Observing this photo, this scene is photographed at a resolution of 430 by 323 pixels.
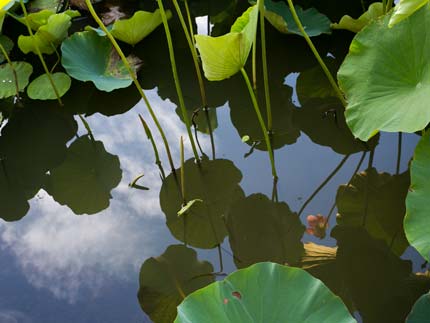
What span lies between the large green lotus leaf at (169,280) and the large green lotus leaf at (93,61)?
0.71 metres

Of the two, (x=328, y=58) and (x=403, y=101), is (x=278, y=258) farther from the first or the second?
(x=328, y=58)

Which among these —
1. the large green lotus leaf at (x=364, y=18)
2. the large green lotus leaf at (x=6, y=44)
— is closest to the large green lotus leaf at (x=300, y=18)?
the large green lotus leaf at (x=364, y=18)

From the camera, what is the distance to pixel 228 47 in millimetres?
1253

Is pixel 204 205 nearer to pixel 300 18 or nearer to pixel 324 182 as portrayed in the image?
pixel 324 182

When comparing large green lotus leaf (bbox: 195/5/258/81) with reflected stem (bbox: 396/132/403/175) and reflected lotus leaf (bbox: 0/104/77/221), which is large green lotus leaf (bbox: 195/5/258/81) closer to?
reflected stem (bbox: 396/132/403/175)

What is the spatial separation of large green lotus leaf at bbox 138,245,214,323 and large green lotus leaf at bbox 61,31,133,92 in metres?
0.71

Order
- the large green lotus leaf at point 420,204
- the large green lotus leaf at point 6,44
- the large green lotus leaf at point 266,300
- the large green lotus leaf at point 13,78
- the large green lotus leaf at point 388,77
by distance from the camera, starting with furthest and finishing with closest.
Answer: the large green lotus leaf at point 6,44 < the large green lotus leaf at point 13,78 < the large green lotus leaf at point 388,77 < the large green lotus leaf at point 420,204 < the large green lotus leaf at point 266,300

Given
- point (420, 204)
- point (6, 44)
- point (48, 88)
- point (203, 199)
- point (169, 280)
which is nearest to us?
point (420, 204)

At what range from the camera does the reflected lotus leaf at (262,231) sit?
4.43 feet

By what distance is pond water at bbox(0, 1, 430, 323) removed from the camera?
4.34 feet

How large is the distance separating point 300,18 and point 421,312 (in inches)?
Result: 55.7

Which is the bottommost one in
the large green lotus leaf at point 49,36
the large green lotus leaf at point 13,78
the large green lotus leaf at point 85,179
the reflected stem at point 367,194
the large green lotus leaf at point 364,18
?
the large green lotus leaf at point 85,179

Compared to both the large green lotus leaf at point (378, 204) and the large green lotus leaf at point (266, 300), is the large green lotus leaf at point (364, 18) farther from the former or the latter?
the large green lotus leaf at point (266, 300)

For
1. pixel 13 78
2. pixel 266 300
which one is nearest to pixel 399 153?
pixel 266 300
